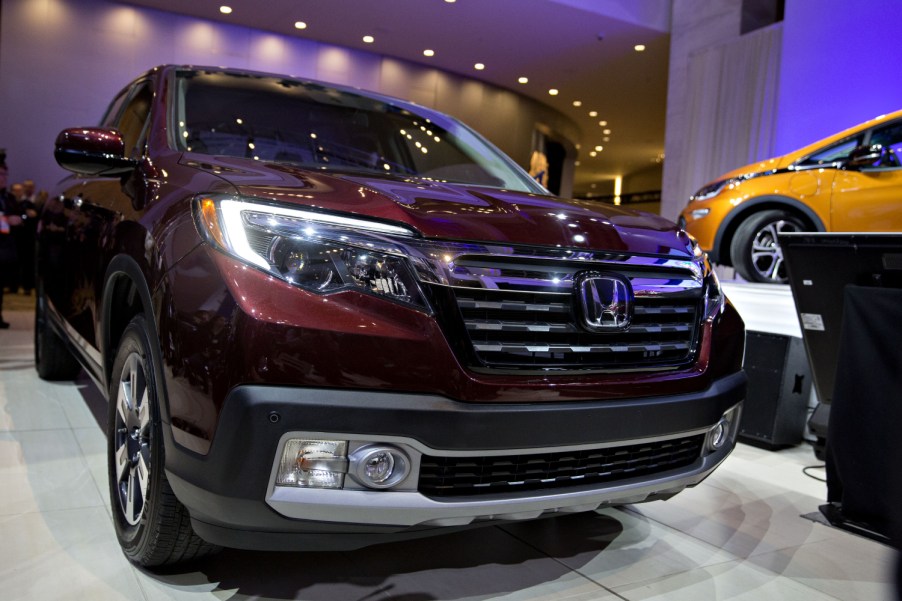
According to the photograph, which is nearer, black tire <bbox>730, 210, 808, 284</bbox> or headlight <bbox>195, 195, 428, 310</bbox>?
headlight <bbox>195, 195, 428, 310</bbox>

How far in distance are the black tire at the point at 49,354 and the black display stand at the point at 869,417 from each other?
11.7ft

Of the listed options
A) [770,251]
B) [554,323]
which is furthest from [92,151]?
[770,251]

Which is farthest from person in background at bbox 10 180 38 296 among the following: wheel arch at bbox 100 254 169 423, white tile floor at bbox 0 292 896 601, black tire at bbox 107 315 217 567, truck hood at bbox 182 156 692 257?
truck hood at bbox 182 156 692 257

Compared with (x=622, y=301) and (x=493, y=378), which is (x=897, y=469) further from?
(x=493, y=378)

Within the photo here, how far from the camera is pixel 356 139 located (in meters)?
2.75

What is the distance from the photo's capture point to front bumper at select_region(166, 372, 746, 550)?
138 centimetres

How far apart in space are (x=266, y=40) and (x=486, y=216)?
12.5 metres

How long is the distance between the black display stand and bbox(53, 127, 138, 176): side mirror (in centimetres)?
226

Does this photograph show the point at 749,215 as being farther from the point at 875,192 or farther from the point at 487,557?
the point at 487,557

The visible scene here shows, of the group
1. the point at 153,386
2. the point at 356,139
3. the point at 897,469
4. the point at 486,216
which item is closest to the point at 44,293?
the point at 356,139

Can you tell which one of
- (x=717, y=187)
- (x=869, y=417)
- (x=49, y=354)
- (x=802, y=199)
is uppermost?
(x=717, y=187)

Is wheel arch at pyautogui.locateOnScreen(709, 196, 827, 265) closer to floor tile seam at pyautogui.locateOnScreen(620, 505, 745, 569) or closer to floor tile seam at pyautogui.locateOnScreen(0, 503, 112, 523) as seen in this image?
floor tile seam at pyautogui.locateOnScreen(620, 505, 745, 569)

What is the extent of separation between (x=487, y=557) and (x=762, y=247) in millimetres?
4396

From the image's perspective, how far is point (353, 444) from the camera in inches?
57.3
